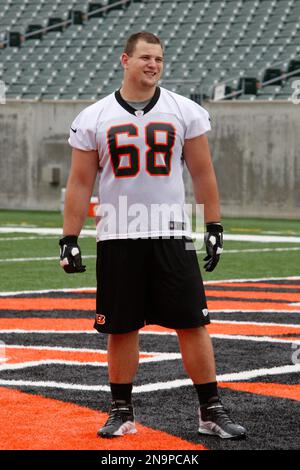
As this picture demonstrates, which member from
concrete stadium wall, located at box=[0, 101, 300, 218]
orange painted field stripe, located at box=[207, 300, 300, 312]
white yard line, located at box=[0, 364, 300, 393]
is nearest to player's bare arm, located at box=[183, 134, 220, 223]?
white yard line, located at box=[0, 364, 300, 393]

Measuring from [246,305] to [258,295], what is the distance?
90 centimetres

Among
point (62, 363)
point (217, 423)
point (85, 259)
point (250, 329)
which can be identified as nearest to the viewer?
point (217, 423)

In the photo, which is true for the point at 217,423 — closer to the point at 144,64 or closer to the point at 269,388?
→ the point at 269,388

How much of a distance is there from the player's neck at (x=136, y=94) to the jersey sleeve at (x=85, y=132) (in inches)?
7.0

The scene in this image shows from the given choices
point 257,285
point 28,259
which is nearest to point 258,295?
point 257,285

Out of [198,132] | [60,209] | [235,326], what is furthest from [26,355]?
[60,209]

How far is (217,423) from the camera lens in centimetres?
460

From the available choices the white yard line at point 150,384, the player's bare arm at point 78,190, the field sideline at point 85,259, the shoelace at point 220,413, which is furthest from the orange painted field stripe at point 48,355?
the field sideline at point 85,259

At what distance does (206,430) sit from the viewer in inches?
183

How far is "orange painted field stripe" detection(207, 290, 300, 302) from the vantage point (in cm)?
1033

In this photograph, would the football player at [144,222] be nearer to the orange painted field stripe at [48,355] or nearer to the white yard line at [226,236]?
the orange painted field stripe at [48,355]

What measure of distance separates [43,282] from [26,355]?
4898 millimetres
